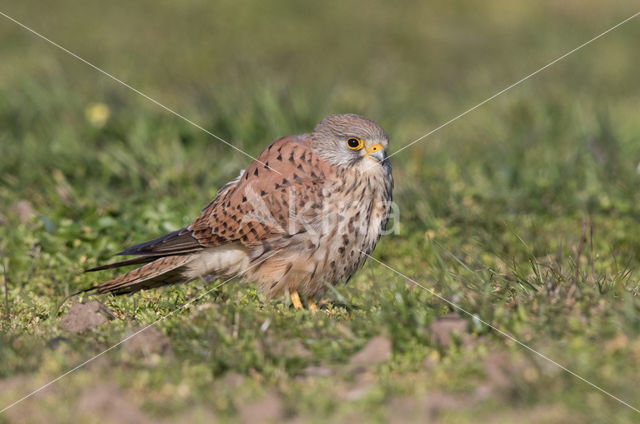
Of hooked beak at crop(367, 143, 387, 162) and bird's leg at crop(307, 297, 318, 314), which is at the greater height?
hooked beak at crop(367, 143, 387, 162)

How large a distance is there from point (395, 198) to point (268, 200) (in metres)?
1.66

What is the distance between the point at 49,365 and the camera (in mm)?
2998

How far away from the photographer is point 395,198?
573 cm

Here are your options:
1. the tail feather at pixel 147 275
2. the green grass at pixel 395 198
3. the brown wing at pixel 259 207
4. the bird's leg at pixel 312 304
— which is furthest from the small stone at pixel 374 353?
the tail feather at pixel 147 275

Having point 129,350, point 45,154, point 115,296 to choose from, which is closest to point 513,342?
point 129,350

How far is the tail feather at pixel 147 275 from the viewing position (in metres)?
4.37

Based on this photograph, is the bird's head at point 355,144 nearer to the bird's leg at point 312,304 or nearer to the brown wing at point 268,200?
the brown wing at point 268,200

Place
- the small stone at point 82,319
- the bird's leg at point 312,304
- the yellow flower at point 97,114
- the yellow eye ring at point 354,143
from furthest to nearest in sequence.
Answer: the yellow flower at point 97,114
the yellow eye ring at point 354,143
the bird's leg at point 312,304
the small stone at point 82,319

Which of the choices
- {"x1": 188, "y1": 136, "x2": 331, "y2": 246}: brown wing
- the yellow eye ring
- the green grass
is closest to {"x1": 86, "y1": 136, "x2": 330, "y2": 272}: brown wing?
{"x1": 188, "y1": 136, "x2": 331, "y2": 246}: brown wing

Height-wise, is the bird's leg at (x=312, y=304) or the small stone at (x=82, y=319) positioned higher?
the small stone at (x=82, y=319)

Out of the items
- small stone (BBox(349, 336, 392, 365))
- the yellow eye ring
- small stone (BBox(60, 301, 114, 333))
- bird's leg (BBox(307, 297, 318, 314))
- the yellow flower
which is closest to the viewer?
small stone (BBox(349, 336, 392, 365))

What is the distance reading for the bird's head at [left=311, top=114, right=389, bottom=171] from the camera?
427 centimetres

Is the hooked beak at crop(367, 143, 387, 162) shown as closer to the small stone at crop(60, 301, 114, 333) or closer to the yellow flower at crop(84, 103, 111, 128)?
the small stone at crop(60, 301, 114, 333)

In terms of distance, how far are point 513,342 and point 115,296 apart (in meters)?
Result: 2.33
